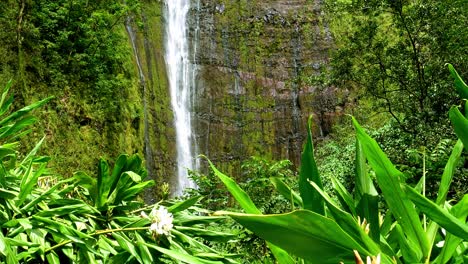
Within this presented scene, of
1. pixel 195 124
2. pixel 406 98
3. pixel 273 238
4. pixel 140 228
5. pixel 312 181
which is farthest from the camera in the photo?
pixel 195 124

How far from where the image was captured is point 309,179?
759mm

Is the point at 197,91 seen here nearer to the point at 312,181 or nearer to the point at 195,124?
the point at 195,124

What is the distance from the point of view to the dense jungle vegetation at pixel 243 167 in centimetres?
70

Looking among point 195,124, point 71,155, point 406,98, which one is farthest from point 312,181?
point 195,124

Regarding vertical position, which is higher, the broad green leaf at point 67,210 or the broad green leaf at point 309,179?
the broad green leaf at point 309,179

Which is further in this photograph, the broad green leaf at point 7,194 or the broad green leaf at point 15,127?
the broad green leaf at point 15,127

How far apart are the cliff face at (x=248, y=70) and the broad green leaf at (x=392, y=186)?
17.3 metres

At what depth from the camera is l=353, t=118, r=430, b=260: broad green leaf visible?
688 mm

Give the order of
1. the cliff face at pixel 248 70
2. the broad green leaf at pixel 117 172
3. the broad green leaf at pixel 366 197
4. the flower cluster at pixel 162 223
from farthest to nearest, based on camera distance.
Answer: the cliff face at pixel 248 70 < the broad green leaf at pixel 117 172 < the flower cluster at pixel 162 223 < the broad green leaf at pixel 366 197

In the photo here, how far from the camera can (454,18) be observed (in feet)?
24.0

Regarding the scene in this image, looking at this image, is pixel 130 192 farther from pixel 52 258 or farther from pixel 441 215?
pixel 441 215

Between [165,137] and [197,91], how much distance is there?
380cm

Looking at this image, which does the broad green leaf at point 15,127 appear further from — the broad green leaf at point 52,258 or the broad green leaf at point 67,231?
the broad green leaf at point 52,258

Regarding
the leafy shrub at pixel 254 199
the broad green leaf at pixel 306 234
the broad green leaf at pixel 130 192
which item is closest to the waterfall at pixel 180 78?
the leafy shrub at pixel 254 199
